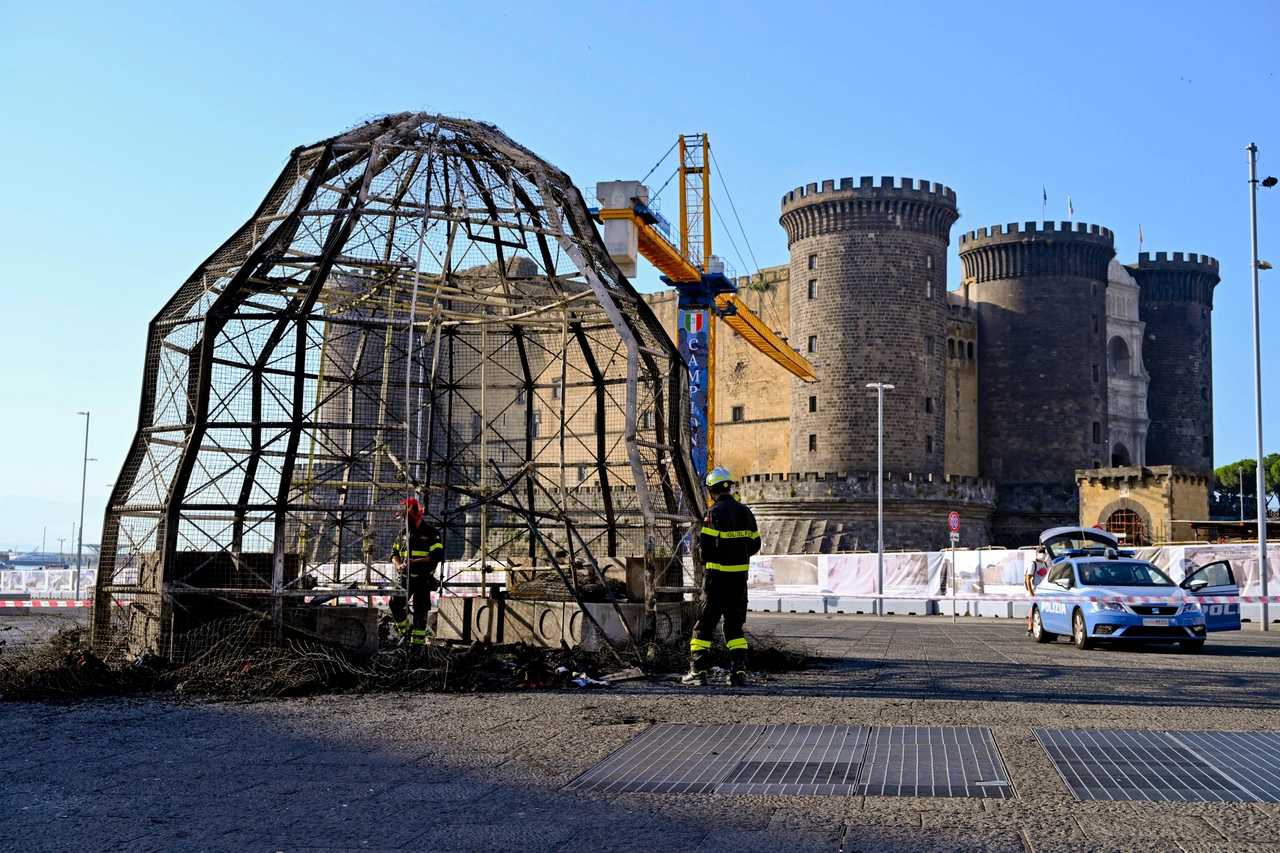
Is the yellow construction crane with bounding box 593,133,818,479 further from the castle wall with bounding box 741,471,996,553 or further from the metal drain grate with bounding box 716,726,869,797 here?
the metal drain grate with bounding box 716,726,869,797

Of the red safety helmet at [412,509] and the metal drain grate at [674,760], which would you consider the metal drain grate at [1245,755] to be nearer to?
the metal drain grate at [674,760]

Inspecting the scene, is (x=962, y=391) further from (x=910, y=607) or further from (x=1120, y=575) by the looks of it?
(x=1120, y=575)

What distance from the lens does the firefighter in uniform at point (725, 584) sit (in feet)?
36.5

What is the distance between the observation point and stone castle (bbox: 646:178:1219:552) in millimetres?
56906

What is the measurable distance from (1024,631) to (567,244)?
1227 cm

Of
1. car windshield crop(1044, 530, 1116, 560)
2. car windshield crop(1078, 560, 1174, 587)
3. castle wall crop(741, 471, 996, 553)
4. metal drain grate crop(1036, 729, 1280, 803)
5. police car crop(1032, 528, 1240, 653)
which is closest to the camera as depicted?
metal drain grate crop(1036, 729, 1280, 803)

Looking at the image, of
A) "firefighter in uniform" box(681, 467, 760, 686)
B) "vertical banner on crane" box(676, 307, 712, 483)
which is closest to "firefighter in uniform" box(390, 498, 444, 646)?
"firefighter in uniform" box(681, 467, 760, 686)

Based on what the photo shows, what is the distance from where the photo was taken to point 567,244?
13.9 m

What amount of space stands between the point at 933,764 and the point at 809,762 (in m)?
0.68

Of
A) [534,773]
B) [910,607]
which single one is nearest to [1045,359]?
[910,607]

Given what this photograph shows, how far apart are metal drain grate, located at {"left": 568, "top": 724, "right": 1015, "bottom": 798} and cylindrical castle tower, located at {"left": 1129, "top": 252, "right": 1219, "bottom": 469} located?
67.8 m

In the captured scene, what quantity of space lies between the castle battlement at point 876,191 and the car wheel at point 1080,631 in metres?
42.7

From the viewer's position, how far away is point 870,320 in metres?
57.5

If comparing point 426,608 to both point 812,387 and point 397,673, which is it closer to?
point 397,673
